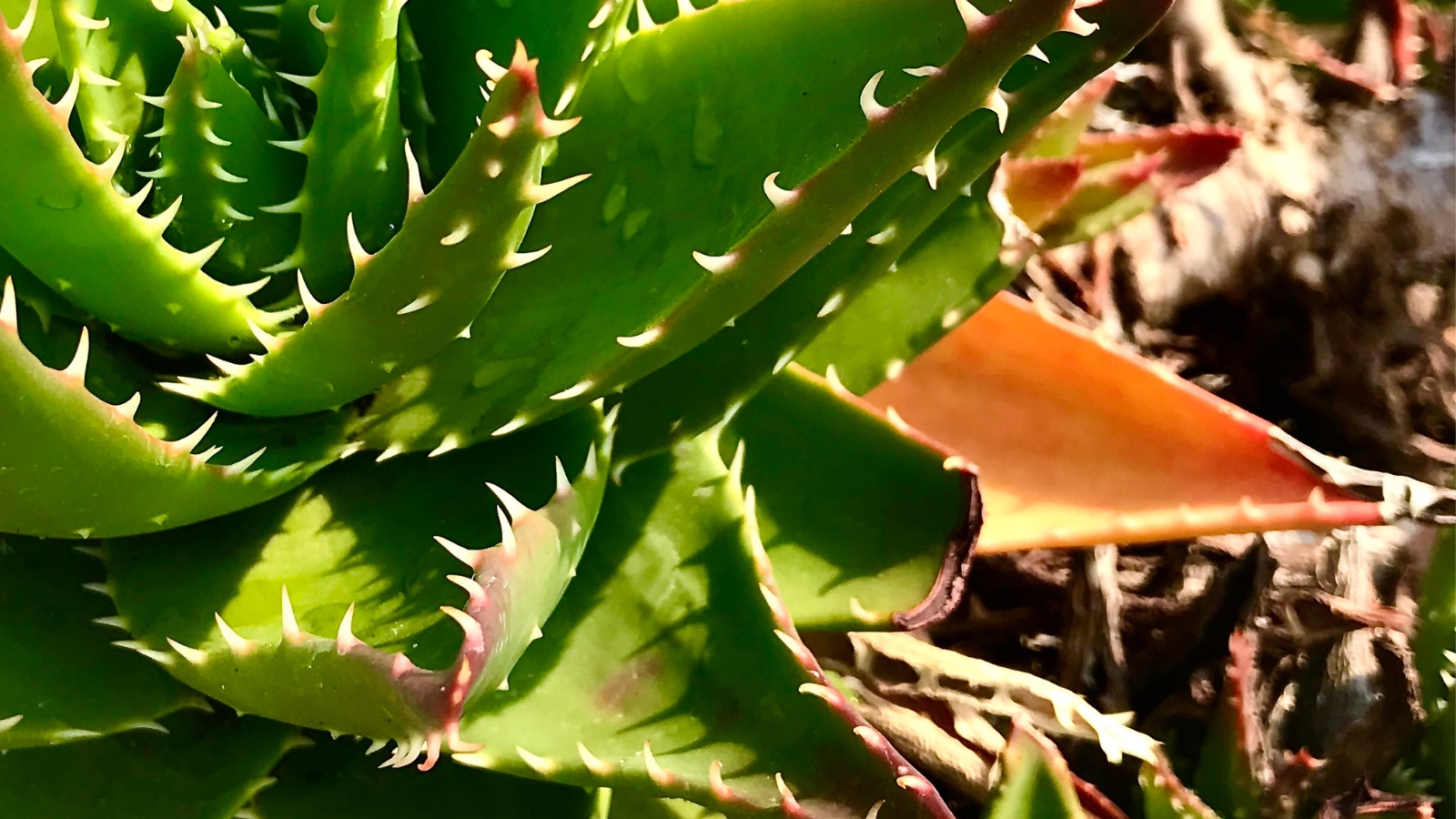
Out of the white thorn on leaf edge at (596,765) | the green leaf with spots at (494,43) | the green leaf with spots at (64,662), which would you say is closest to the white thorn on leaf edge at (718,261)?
the green leaf with spots at (494,43)

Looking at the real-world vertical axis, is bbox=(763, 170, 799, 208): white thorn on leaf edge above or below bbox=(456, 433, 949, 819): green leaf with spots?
above

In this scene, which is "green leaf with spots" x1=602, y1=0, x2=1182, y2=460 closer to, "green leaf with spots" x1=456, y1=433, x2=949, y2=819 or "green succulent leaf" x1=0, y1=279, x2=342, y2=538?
"green leaf with spots" x1=456, y1=433, x2=949, y2=819

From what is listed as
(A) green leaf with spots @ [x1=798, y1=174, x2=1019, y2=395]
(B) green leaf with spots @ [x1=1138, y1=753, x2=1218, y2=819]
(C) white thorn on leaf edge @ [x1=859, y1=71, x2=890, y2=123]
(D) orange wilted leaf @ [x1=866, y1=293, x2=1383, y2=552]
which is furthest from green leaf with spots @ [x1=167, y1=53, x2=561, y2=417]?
(B) green leaf with spots @ [x1=1138, y1=753, x2=1218, y2=819]

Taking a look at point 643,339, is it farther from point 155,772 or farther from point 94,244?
point 155,772

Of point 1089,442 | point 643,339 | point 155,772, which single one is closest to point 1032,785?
point 1089,442

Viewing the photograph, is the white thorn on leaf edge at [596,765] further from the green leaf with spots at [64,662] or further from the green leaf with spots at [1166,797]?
the green leaf with spots at [1166,797]

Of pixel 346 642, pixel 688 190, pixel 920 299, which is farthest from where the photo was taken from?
pixel 920 299

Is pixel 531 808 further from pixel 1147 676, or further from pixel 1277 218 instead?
pixel 1277 218
